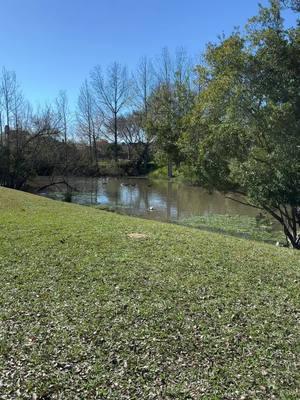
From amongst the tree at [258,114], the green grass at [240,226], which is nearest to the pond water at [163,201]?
the green grass at [240,226]

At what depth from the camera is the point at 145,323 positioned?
3381 mm

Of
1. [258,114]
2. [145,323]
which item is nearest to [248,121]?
[258,114]

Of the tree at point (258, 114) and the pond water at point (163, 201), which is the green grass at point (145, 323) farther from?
the pond water at point (163, 201)

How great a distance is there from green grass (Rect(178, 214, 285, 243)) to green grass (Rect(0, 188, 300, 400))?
22.2 ft

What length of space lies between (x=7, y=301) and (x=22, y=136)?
25.9 metres

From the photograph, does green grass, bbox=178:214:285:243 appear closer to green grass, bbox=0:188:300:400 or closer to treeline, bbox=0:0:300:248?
treeline, bbox=0:0:300:248

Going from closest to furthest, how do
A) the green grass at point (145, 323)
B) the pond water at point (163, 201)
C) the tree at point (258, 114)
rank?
the green grass at point (145, 323)
the tree at point (258, 114)
the pond water at point (163, 201)

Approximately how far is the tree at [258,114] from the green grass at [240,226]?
891 mm

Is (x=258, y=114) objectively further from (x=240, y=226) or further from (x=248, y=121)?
(x=240, y=226)

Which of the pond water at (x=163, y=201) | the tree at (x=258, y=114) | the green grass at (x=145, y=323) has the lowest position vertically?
the pond water at (x=163, y=201)

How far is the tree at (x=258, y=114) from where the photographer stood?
8867 mm

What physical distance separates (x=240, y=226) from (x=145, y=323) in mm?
11513

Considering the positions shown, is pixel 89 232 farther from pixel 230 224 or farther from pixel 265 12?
pixel 230 224

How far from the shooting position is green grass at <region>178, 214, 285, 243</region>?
42.0 ft
